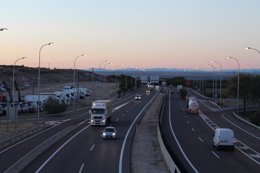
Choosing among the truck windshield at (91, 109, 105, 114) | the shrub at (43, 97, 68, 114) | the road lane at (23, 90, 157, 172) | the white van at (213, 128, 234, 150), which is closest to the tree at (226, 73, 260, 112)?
the shrub at (43, 97, 68, 114)

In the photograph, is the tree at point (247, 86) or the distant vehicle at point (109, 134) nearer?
the distant vehicle at point (109, 134)

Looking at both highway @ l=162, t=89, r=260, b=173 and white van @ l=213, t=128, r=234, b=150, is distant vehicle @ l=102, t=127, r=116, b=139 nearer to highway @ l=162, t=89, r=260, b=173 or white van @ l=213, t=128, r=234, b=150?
highway @ l=162, t=89, r=260, b=173

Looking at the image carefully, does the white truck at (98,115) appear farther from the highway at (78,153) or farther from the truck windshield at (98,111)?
the highway at (78,153)

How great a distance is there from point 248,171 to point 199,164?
383cm

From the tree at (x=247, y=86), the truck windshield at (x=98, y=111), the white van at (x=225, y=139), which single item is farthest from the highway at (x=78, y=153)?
the tree at (x=247, y=86)

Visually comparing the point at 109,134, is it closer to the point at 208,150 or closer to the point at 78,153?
the point at 208,150

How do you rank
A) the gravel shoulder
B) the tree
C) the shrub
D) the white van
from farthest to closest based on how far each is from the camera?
the tree < the shrub < the white van < the gravel shoulder

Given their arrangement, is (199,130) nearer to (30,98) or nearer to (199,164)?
(199,164)

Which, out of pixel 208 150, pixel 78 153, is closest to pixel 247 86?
pixel 208 150

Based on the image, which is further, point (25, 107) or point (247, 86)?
point (247, 86)

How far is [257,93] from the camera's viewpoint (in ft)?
353

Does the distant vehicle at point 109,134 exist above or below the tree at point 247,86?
below

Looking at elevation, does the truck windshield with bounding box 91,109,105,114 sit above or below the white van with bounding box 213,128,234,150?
above

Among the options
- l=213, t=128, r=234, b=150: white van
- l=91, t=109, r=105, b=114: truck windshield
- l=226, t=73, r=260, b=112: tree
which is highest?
l=226, t=73, r=260, b=112: tree
